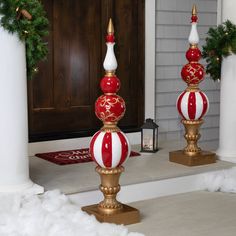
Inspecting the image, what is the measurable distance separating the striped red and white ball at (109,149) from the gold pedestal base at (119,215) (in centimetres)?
31

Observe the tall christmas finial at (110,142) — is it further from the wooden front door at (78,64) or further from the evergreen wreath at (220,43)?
the wooden front door at (78,64)

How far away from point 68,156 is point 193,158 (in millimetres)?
1102

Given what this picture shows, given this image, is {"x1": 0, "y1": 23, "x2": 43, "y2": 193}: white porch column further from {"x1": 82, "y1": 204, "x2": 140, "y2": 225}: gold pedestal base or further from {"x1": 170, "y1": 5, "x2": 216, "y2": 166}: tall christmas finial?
{"x1": 170, "y1": 5, "x2": 216, "y2": 166}: tall christmas finial

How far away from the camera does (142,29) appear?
538cm

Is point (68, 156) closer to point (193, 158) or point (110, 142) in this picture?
point (193, 158)

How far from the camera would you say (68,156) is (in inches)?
185

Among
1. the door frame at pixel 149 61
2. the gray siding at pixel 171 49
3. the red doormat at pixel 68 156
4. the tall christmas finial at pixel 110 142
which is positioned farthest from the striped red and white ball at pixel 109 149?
the gray siding at pixel 171 49

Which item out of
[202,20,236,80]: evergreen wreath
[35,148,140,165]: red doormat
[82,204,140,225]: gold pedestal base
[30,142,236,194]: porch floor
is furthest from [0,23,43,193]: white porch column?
[202,20,236,80]: evergreen wreath

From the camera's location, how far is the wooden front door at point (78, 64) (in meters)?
4.92

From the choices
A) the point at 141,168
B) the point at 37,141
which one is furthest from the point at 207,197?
the point at 37,141

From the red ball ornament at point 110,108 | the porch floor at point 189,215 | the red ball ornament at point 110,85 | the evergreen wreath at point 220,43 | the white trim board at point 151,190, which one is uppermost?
the evergreen wreath at point 220,43

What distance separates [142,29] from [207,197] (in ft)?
6.63

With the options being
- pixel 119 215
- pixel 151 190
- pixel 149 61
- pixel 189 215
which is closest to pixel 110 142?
pixel 119 215

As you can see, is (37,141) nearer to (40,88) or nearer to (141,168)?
(40,88)
